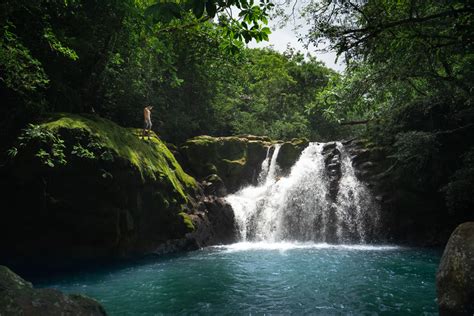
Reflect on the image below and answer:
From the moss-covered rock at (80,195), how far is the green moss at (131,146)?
4cm

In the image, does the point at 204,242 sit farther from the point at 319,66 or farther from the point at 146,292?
the point at 319,66

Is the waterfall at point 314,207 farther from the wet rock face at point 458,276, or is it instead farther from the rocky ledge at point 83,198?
the wet rock face at point 458,276

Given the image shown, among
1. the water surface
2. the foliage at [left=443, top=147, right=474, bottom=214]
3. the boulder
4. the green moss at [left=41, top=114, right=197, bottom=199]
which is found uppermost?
the boulder

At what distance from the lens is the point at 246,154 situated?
21.7 m

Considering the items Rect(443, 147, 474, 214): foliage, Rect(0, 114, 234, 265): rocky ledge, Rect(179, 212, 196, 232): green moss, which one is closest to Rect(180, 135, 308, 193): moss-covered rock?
Rect(179, 212, 196, 232): green moss

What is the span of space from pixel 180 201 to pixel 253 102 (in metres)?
19.0

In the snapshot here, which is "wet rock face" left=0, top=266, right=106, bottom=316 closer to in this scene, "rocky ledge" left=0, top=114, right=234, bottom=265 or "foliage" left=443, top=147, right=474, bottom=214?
"rocky ledge" left=0, top=114, right=234, bottom=265

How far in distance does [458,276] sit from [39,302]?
6277 millimetres

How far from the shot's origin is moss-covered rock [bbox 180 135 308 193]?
20.0 meters

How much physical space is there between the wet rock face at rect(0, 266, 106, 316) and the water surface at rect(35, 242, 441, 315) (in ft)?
11.6

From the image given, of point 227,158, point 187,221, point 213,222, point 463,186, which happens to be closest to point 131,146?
point 187,221

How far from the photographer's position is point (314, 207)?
17.8m

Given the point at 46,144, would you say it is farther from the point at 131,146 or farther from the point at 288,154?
the point at 288,154

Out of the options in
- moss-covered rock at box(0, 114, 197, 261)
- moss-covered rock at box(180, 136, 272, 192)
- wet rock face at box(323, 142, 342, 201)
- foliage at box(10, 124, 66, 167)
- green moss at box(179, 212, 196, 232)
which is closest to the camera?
foliage at box(10, 124, 66, 167)
